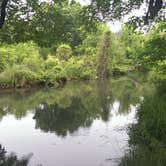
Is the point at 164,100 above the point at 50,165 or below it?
above

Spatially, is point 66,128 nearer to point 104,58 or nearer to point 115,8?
point 115,8

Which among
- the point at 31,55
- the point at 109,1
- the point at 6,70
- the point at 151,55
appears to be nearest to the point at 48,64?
the point at 31,55

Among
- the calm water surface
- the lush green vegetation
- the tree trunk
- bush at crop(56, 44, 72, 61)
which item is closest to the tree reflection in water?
the calm water surface

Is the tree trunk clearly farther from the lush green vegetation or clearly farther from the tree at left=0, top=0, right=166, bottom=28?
the tree at left=0, top=0, right=166, bottom=28

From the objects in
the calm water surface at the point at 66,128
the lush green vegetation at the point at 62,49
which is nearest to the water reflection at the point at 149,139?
the calm water surface at the point at 66,128

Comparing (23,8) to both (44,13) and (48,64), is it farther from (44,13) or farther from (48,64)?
(48,64)

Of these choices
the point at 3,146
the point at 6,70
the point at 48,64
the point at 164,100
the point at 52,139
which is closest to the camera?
the point at 164,100

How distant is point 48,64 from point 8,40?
32.8m

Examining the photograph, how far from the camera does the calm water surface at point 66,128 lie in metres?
14.3

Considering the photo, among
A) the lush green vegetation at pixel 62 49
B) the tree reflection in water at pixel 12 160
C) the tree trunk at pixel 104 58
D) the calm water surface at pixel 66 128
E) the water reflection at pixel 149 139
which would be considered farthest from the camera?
the tree trunk at pixel 104 58

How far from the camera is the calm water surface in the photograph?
46.9ft

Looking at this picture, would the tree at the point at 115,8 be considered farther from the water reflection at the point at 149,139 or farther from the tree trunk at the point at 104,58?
the tree trunk at the point at 104,58

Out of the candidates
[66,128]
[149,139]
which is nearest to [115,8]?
[149,139]

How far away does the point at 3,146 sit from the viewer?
53.1 ft
